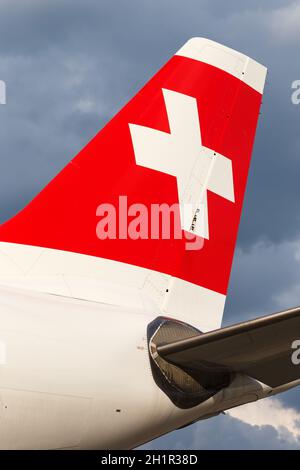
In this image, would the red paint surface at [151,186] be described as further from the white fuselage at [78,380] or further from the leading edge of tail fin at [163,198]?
the white fuselage at [78,380]

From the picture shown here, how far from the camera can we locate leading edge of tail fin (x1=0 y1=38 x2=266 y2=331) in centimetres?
975

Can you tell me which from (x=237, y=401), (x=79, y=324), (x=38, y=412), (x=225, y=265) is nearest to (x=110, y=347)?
(x=79, y=324)

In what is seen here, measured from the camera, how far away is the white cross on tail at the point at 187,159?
36.0 ft

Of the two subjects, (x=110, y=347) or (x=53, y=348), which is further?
(x=110, y=347)

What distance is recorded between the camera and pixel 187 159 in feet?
37.2

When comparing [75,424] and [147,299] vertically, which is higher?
[147,299]

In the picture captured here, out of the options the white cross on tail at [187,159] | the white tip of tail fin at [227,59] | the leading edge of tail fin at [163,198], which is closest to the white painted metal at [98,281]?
the leading edge of tail fin at [163,198]

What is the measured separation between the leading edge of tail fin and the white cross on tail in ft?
0.05

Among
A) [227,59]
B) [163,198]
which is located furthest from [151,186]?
[227,59]

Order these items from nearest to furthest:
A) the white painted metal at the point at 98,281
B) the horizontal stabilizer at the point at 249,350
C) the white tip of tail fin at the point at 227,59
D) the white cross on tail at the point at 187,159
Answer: the horizontal stabilizer at the point at 249,350 → the white painted metal at the point at 98,281 → the white cross on tail at the point at 187,159 → the white tip of tail fin at the point at 227,59

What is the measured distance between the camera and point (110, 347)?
8516 mm

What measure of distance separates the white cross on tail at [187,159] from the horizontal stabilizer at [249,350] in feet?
7.98
